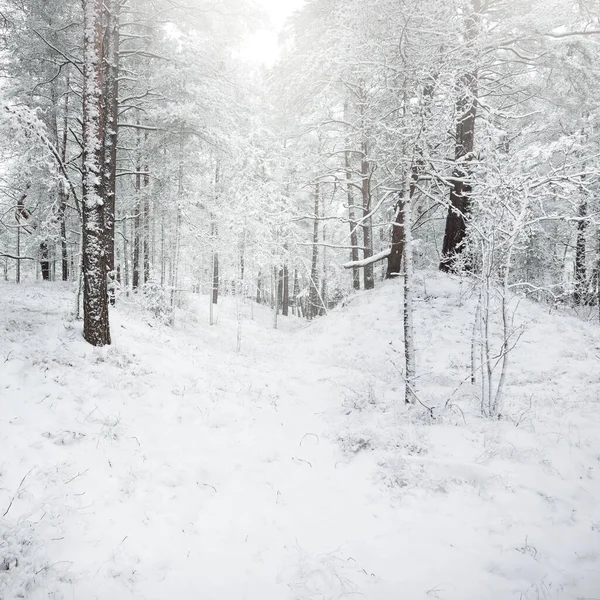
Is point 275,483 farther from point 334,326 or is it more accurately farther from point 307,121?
point 307,121

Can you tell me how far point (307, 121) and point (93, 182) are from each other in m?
9.62

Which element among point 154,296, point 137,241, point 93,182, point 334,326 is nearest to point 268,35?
point 93,182

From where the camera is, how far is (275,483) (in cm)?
475

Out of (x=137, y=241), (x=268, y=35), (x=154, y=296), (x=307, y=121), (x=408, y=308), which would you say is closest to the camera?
(x=408, y=308)

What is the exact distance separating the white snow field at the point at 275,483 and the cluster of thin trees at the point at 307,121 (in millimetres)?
1490

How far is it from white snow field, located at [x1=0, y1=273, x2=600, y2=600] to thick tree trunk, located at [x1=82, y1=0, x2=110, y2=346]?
0.77 m

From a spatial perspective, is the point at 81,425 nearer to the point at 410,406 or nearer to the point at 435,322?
the point at 410,406

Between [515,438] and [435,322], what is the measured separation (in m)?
6.04

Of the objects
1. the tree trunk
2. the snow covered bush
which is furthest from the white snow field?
the snow covered bush

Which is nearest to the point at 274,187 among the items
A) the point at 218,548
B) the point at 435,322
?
the point at 435,322

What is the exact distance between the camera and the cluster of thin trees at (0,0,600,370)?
19.9ft

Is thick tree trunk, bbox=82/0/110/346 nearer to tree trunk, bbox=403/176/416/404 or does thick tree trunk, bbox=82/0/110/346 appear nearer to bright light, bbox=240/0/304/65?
bright light, bbox=240/0/304/65

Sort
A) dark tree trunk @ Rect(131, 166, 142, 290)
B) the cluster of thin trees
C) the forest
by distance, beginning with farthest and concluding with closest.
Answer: dark tree trunk @ Rect(131, 166, 142, 290), the cluster of thin trees, the forest

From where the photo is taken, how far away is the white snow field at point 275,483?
316cm
